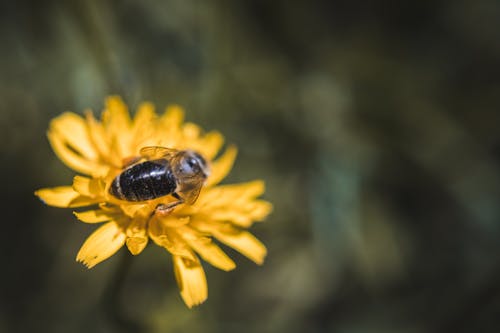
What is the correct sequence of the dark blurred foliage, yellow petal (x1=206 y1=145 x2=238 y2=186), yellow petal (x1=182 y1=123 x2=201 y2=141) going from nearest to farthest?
yellow petal (x1=206 y1=145 x2=238 y2=186)
yellow petal (x1=182 y1=123 x2=201 y2=141)
the dark blurred foliage

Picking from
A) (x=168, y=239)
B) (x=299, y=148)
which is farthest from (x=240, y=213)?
(x=299, y=148)

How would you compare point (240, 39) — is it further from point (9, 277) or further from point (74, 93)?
point (9, 277)

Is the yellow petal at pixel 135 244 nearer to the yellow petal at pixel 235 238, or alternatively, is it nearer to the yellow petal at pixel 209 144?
the yellow petal at pixel 235 238

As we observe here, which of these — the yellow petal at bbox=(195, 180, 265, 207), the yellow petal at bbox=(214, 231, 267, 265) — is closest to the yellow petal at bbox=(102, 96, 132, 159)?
the yellow petal at bbox=(195, 180, 265, 207)

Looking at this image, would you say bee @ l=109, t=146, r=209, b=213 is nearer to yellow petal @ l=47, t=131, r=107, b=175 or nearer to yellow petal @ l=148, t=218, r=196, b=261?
yellow petal @ l=148, t=218, r=196, b=261

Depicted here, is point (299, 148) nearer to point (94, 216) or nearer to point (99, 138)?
point (99, 138)

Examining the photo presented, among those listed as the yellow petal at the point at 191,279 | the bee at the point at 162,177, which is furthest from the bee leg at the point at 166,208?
the yellow petal at the point at 191,279

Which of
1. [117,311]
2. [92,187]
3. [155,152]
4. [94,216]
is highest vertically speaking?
[155,152]
